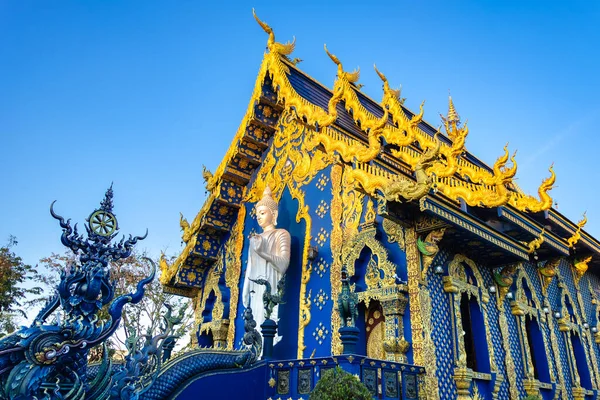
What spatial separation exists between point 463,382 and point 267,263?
380cm

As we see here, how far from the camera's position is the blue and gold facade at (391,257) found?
708cm

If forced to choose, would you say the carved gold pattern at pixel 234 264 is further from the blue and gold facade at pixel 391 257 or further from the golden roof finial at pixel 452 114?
the golden roof finial at pixel 452 114

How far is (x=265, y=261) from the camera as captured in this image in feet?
30.1

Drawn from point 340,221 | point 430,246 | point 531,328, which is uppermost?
point 340,221

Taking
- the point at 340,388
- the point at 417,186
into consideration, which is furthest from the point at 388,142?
the point at 340,388

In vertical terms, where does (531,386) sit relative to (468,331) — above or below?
below

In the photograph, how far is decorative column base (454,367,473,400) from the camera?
712 cm

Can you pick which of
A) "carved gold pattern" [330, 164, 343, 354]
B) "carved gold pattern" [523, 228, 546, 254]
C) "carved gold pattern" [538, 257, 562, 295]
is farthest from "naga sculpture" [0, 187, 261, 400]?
"carved gold pattern" [538, 257, 562, 295]

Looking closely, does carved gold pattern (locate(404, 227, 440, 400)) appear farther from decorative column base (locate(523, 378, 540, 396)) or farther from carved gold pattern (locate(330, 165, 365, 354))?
decorative column base (locate(523, 378, 540, 396))

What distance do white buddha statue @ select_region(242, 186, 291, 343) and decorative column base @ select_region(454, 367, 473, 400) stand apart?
3.07 meters

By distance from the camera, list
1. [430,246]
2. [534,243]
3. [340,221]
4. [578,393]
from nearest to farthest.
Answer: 1. [430,246]
2. [340,221]
3. [534,243]
4. [578,393]

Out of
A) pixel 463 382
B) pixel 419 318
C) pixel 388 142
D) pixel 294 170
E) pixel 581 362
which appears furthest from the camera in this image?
pixel 581 362

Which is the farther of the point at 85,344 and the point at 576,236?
the point at 576,236

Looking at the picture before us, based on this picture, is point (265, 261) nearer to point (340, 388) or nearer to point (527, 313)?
point (340, 388)
